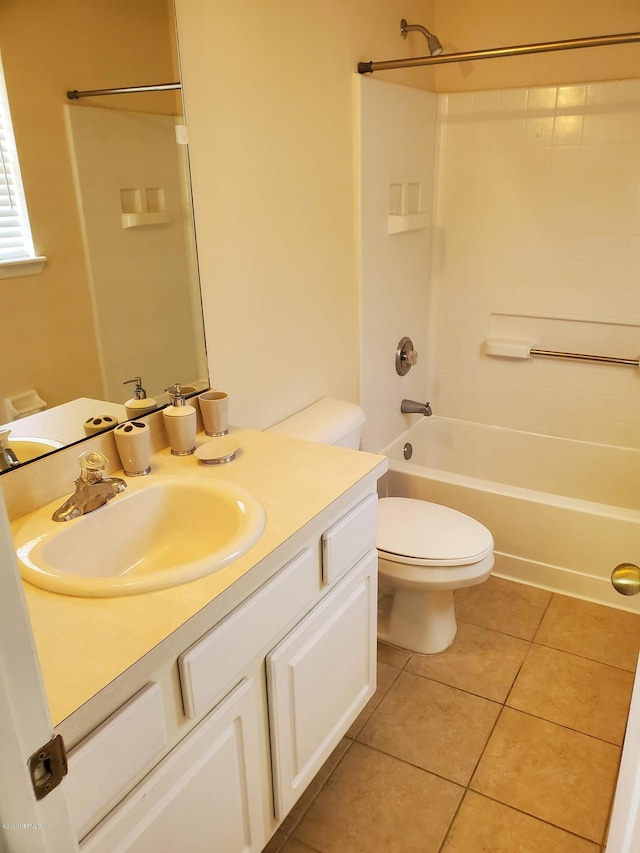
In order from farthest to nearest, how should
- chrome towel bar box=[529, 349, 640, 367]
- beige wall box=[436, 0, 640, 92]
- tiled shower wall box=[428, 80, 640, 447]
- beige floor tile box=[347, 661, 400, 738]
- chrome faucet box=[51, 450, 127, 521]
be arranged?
chrome towel bar box=[529, 349, 640, 367] < tiled shower wall box=[428, 80, 640, 447] < beige wall box=[436, 0, 640, 92] < beige floor tile box=[347, 661, 400, 738] < chrome faucet box=[51, 450, 127, 521]

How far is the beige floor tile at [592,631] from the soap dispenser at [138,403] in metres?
1.56

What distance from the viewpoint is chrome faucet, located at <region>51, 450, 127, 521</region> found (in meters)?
1.36

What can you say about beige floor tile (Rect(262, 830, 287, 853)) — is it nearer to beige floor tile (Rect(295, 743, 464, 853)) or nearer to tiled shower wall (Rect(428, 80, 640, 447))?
beige floor tile (Rect(295, 743, 464, 853))

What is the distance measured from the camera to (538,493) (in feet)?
8.50

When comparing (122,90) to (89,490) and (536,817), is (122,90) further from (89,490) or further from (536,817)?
(536,817)

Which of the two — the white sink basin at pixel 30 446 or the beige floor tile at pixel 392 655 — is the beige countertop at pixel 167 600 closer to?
the white sink basin at pixel 30 446

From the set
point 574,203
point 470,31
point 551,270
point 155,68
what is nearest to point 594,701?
point 551,270

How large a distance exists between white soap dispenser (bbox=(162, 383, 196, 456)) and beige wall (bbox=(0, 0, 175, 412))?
0.71 ft

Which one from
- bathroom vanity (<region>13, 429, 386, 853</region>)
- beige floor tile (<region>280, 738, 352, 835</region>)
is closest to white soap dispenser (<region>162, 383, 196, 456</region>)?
bathroom vanity (<region>13, 429, 386, 853</region>)

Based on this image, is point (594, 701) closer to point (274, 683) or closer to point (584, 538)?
point (584, 538)

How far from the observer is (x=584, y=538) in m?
2.48

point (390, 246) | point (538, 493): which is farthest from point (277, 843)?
point (390, 246)

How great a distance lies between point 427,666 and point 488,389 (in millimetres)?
1429

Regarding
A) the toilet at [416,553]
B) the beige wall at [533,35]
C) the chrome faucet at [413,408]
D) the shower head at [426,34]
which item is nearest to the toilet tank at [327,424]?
the toilet at [416,553]
